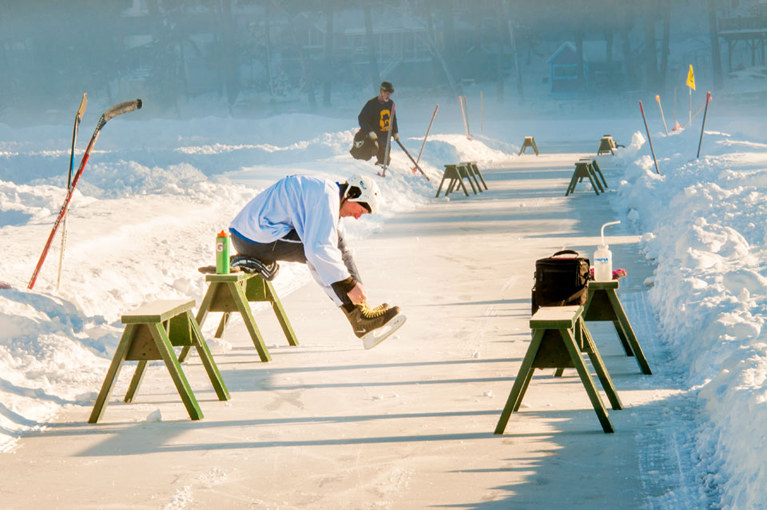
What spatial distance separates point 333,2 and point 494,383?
209 feet

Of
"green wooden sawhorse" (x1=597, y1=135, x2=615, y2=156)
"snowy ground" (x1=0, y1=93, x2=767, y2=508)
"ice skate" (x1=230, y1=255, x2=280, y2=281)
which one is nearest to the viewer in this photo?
"snowy ground" (x1=0, y1=93, x2=767, y2=508)

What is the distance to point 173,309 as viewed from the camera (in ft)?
20.9

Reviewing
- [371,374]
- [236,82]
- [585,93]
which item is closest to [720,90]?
[585,93]

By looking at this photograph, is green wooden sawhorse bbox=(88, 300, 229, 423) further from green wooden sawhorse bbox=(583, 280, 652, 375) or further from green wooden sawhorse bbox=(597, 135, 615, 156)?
green wooden sawhorse bbox=(597, 135, 615, 156)

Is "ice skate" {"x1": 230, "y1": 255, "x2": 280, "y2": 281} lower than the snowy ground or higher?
higher

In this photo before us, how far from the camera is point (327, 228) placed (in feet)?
23.1

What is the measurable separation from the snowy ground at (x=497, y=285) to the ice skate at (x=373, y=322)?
459 mm

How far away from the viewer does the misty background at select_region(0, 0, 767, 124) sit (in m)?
67.1

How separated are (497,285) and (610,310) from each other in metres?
A: 3.49

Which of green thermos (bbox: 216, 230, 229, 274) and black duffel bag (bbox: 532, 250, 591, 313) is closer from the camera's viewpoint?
black duffel bag (bbox: 532, 250, 591, 313)

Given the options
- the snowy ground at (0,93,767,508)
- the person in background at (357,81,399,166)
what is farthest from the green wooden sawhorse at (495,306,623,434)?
the person in background at (357,81,399,166)

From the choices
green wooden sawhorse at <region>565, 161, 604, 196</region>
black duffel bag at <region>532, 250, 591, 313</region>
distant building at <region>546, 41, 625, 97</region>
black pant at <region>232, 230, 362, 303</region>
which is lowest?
distant building at <region>546, 41, 625, 97</region>

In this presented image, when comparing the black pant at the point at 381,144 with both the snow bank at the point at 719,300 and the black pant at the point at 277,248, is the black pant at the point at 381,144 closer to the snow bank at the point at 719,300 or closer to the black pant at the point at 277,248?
the snow bank at the point at 719,300

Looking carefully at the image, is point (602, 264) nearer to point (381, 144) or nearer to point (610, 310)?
point (610, 310)
